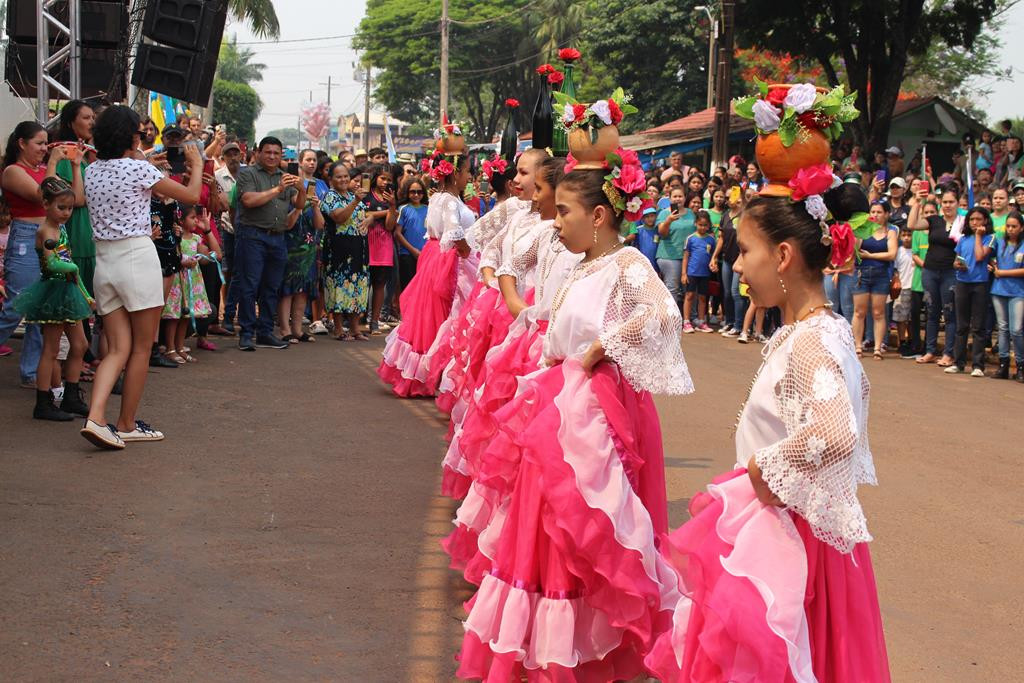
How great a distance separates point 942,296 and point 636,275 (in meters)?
10.7

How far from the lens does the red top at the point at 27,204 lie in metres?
8.62

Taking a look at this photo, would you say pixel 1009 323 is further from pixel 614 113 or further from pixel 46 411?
pixel 46 411

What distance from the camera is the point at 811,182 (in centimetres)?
323

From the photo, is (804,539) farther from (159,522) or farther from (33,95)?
(33,95)

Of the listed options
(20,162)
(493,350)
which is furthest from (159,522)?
(20,162)

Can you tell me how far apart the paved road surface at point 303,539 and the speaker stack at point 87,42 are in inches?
126

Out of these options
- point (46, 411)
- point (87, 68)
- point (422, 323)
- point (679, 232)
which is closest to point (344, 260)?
point (87, 68)

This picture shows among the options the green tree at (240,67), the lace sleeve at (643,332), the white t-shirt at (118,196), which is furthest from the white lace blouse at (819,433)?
the green tree at (240,67)

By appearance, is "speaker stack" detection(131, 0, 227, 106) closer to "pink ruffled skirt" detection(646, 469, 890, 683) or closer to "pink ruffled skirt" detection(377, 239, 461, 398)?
"pink ruffled skirt" detection(377, 239, 461, 398)

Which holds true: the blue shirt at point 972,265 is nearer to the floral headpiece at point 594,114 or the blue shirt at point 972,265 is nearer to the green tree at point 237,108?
the floral headpiece at point 594,114

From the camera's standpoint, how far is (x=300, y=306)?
13812 millimetres

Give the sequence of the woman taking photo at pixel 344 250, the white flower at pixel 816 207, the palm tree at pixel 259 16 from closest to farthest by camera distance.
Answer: the white flower at pixel 816 207, the woman taking photo at pixel 344 250, the palm tree at pixel 259 16

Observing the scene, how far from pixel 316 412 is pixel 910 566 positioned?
4949 millimetres

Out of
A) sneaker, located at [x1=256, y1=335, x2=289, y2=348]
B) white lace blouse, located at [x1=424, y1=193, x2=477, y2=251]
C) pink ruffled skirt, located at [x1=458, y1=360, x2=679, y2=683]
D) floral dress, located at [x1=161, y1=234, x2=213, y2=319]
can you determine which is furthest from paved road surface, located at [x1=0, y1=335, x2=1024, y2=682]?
sneaker, located at [x1=256, y1=335, x2=289, y2=348]
